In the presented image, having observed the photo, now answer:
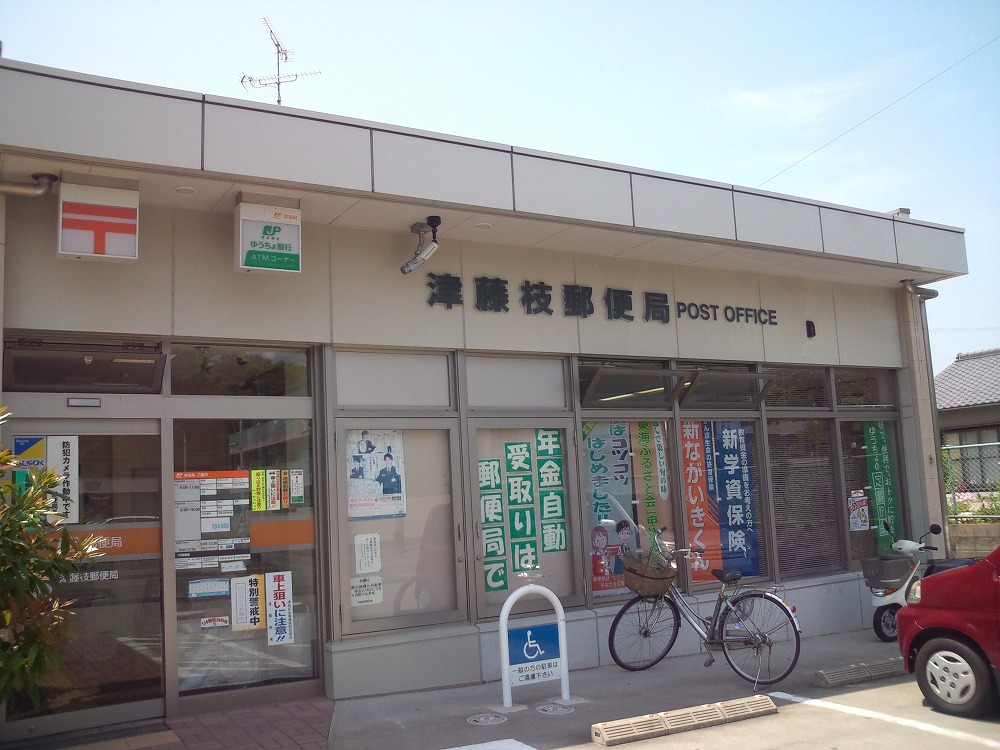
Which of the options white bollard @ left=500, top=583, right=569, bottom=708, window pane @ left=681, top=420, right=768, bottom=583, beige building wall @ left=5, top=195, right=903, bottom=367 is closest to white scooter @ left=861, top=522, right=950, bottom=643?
window pane @ left=681, top=420, right=768, bottom=583

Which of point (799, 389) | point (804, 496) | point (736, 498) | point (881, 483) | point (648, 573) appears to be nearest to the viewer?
point (648, 573)

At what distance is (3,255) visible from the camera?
6230 mm

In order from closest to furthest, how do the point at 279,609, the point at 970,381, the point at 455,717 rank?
the point at 455,717
the point at 279,609
the point at 970,381

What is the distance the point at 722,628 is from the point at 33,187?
21.7 ft

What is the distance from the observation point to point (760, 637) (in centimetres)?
743

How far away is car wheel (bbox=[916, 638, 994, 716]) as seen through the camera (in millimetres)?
6109

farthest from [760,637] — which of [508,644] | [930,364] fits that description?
[930,364]

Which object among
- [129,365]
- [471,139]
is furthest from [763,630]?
[129,365]

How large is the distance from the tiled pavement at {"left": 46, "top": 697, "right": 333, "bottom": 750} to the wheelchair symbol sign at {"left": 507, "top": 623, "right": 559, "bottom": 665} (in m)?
1.54

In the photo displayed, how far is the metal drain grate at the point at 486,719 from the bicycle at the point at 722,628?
177 cm

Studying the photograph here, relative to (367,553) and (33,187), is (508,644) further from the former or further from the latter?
(33,187)

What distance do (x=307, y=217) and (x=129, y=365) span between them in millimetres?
1925

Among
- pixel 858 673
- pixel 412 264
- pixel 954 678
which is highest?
pixel 412 264

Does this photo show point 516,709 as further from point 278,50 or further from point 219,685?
point 278,50
